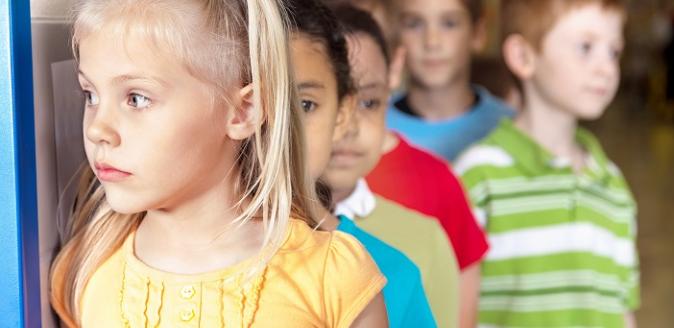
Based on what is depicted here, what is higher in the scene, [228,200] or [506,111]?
[228,200]

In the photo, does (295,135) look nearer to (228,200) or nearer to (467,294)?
(228,200)

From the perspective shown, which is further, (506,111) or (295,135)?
(506,111)

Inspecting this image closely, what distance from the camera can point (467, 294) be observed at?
2021 mm

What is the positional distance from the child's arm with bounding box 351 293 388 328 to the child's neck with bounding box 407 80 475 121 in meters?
1.49

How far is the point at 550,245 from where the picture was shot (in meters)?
2.15

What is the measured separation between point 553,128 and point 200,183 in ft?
4.48

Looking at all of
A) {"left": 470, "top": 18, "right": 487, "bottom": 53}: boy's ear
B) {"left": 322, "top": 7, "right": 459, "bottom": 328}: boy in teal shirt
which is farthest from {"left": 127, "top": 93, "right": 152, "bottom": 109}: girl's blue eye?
{"left": 470, "top": 18, "right": 487, "bottom": 53}: boy's ear

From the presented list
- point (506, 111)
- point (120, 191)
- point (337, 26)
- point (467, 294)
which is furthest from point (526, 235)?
point (120, 191)

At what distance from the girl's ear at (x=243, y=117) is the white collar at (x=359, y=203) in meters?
0.48

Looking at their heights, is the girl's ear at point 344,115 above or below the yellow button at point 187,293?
above

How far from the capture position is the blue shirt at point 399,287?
1307 millimetres

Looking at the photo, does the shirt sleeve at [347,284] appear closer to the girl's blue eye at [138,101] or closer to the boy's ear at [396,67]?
the girl's blue eye at [138,101]

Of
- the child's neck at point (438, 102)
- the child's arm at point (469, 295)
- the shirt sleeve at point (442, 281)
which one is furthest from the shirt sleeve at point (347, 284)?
the child's neck at point (438, 102)

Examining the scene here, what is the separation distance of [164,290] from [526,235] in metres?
1.24
